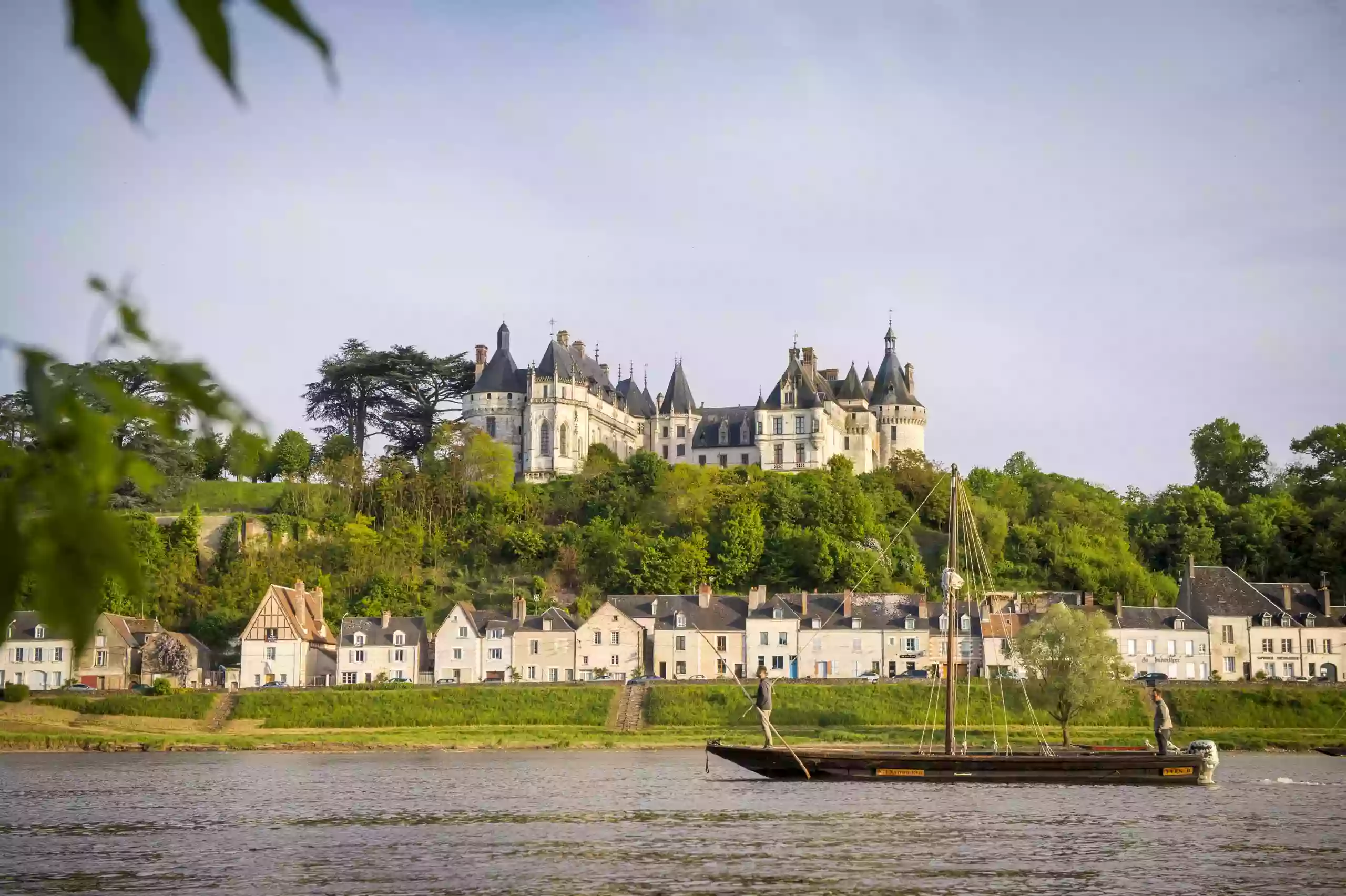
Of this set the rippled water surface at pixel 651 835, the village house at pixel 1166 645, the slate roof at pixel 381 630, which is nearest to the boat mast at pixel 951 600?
the rippled water surface at pixel 651 835

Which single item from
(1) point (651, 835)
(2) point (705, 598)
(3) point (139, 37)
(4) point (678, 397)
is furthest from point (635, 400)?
(3) point (139, 37)

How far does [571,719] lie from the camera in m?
72.1

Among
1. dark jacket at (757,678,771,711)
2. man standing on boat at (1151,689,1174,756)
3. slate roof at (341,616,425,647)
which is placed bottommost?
man standing on boat at (1151,689,1174,756)

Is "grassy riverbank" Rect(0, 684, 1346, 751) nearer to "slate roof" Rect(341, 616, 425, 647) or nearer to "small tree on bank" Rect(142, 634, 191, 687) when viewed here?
"small tree on bank" Rect(142, 634, 191, 687)

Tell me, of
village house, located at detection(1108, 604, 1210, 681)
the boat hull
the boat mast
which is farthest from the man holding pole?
village house, located at detection(1108, 604, 1210, 681)

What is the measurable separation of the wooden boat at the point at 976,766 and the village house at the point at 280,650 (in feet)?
153

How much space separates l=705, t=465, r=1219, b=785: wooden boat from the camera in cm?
4325

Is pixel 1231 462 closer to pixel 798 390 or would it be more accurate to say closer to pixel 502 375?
pixel 798 390

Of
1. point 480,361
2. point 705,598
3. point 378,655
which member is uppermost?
point 480,361

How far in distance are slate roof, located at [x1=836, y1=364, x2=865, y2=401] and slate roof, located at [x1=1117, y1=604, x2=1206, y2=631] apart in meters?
47.5

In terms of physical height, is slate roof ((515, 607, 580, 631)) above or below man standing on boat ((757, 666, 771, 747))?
above

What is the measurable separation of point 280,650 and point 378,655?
5.48 m

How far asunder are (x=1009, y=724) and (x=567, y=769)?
2321 centimetres

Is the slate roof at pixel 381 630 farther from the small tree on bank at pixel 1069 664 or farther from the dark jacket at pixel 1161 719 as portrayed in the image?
the dark jacket at pixel 1161 719
